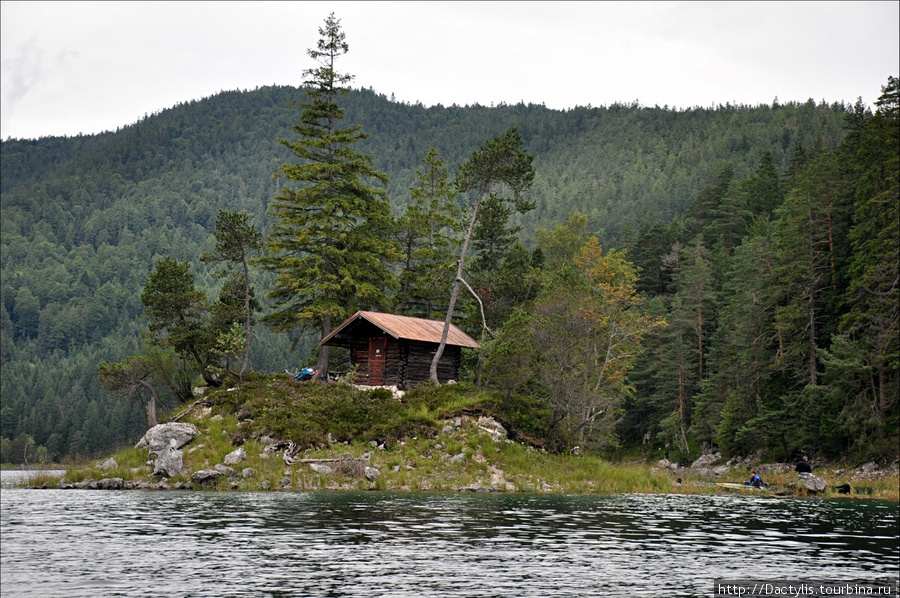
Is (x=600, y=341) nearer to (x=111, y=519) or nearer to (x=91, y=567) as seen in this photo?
(x=111, y=519)

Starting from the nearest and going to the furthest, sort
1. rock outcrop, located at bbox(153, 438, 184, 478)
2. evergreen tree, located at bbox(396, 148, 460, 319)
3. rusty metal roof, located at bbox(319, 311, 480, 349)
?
1. rock outcrop, located at bbox(153, 438, 184, 478)
2. rusty metal roof, located at bbox(319, 311, 480, 349)
3. evergreen tree, located at bbox(396, 148, 460, 319)

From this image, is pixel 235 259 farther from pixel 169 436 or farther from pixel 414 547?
pixel 414 547

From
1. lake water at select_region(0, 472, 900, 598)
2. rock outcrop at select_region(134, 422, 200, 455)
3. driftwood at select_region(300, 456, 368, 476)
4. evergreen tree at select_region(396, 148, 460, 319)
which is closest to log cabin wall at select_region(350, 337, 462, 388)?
evergreen tree at select_region(396, 148, 460, 319)

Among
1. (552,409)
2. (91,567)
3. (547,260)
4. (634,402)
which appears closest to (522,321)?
(552,409)

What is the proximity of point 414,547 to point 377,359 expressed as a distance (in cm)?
3294

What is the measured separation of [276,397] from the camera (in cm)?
4306

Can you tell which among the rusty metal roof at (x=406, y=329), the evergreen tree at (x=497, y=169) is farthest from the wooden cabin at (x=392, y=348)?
the evergreen tree at (x=497, y=169)

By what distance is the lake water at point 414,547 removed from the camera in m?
13.2

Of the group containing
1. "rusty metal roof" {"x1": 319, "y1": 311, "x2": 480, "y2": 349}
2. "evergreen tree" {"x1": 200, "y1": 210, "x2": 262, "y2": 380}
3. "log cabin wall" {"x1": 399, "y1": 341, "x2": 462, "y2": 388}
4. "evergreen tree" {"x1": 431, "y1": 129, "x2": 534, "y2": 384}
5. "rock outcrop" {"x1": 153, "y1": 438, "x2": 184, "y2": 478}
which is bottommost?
"rock outcrop" {"x1": 153, "y1": 438, "x2": 184, "y2": 478}

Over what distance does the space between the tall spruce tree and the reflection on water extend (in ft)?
82.1

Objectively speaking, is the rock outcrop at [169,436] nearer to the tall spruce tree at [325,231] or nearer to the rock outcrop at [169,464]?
the rock outcrop at [169,464]

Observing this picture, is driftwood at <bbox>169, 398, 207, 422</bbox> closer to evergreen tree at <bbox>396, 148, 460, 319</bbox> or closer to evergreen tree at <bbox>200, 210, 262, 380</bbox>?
evergreen tree at <bbox>200, 210, 262, 380</bbox>

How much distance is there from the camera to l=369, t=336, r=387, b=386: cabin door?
49938mm

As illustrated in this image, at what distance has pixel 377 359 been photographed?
5012 centimetres
